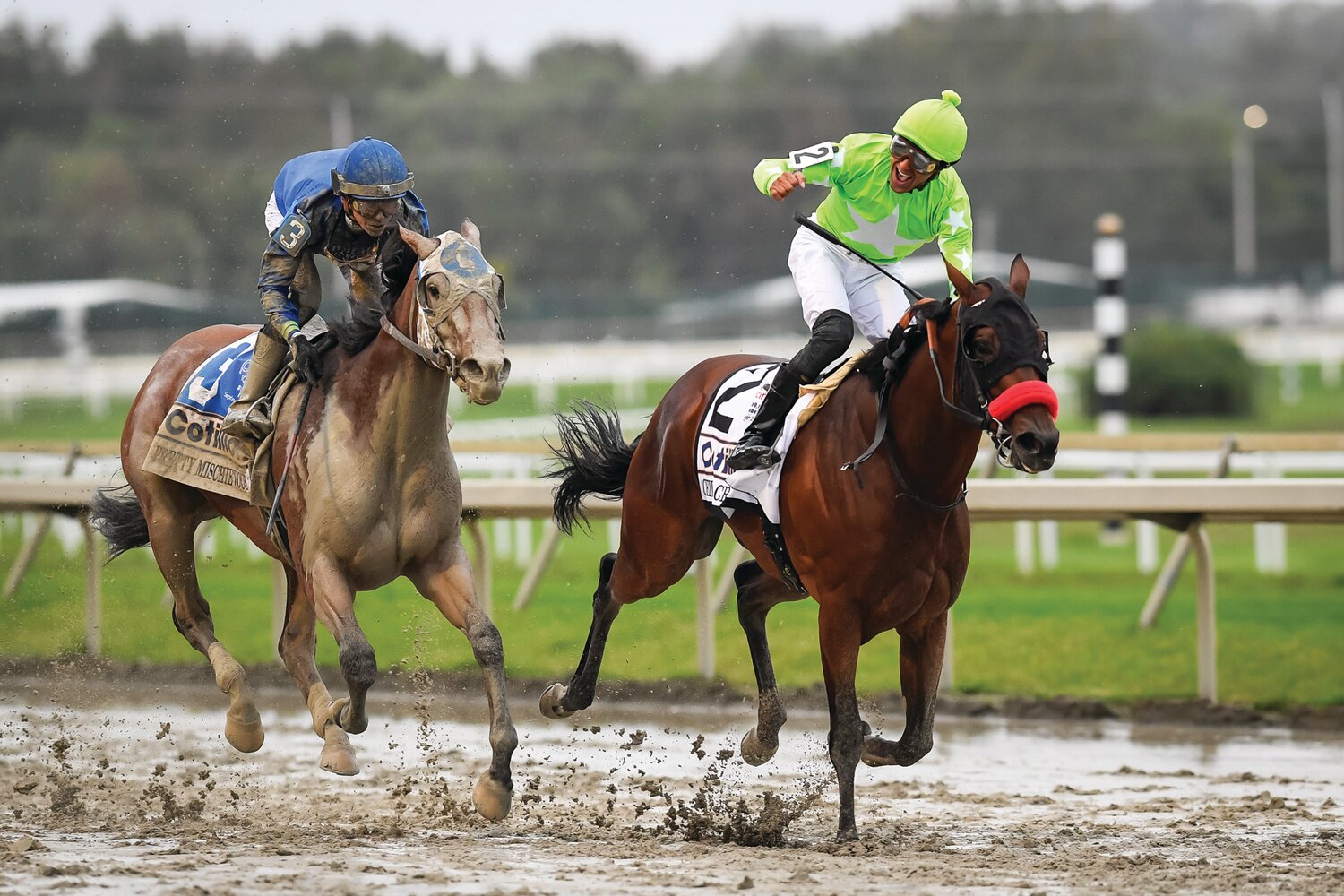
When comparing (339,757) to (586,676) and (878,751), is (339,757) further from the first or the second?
(878,751)

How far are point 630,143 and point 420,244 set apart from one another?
41472 mm

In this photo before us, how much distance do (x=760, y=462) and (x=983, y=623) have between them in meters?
4.13

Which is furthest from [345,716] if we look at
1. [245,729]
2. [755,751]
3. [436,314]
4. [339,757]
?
[755,751]

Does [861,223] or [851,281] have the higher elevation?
[861,223]

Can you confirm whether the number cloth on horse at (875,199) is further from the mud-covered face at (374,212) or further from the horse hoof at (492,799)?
the horse hoof at (492,799)

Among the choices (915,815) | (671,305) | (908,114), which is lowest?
(915,815)

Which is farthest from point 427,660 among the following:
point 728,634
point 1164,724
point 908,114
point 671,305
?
point 671,305

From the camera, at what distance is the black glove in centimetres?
591

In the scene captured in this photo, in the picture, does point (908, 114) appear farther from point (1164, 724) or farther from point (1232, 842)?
point (1164, 724)

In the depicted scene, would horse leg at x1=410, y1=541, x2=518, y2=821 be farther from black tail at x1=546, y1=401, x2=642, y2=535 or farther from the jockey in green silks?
black tail at x1=546, y1=401, x2=642, y2=535

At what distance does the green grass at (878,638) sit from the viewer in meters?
8.48

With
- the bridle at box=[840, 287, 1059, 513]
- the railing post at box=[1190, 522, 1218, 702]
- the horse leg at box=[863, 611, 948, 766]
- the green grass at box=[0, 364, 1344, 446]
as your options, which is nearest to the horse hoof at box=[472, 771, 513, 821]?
the horse leg at box=[863, 611, 948, 766]

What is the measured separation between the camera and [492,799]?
5.46m

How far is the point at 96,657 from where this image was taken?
9.16 meters
